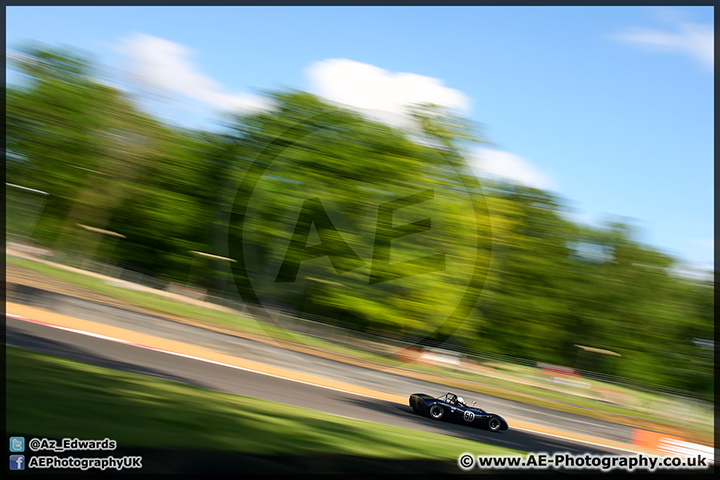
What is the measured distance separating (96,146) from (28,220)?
5.54 meters

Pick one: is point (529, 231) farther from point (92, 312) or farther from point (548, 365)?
point (92, 312)

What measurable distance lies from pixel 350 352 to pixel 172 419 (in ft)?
39.4

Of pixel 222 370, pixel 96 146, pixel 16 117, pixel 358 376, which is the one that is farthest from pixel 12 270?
pixel 16 117

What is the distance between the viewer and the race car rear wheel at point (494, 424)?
11359 millimetres

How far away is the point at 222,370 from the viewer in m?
11.3

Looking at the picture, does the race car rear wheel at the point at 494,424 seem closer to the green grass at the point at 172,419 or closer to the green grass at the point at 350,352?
the green grass at the point at 172,419
